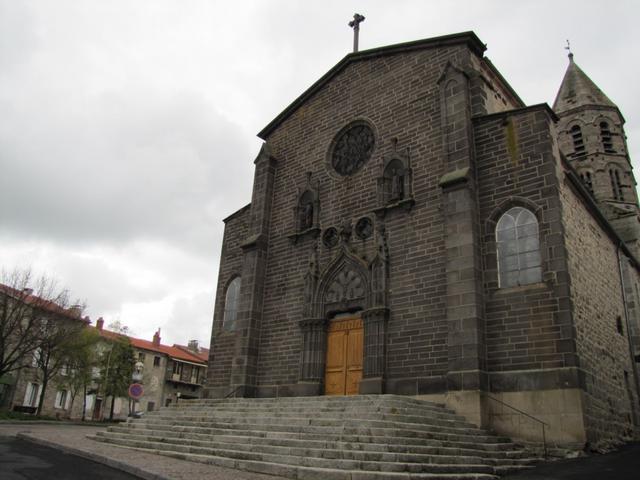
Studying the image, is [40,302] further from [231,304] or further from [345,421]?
[345,421]

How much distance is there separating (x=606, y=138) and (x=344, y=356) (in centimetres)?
2663

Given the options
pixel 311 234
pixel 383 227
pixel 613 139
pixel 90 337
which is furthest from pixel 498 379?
pixel 90 337

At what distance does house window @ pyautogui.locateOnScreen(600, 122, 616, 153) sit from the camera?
32.9m

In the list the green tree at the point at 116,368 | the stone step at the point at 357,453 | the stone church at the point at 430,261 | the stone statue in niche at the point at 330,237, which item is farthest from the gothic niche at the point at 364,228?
the green tree at the point at 116,368

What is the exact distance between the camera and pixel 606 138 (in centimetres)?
3338

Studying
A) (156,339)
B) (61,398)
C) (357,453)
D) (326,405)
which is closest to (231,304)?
(326,405)

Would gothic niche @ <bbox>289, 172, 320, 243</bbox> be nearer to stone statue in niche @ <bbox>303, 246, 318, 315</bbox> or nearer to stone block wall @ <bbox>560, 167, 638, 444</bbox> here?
stone statue in niche @ <bbox>303, 246, 318, 315</bbox>

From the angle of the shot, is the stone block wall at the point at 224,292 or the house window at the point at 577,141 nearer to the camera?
the stone block wall at the point at 224,292

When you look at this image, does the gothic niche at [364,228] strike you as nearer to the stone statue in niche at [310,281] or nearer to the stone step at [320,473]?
the stone statue in niche at [310,281]

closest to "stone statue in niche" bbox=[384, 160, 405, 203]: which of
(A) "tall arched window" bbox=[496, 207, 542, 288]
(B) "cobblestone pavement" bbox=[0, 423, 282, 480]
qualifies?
(A) "tall arched window" bbox=[496, 207, 542, 288]

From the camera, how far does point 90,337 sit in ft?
116

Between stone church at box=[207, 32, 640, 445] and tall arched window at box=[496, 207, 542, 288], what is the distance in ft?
0.11

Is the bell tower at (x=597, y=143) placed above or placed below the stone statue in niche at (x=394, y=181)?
above

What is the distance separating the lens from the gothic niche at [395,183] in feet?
51.2
